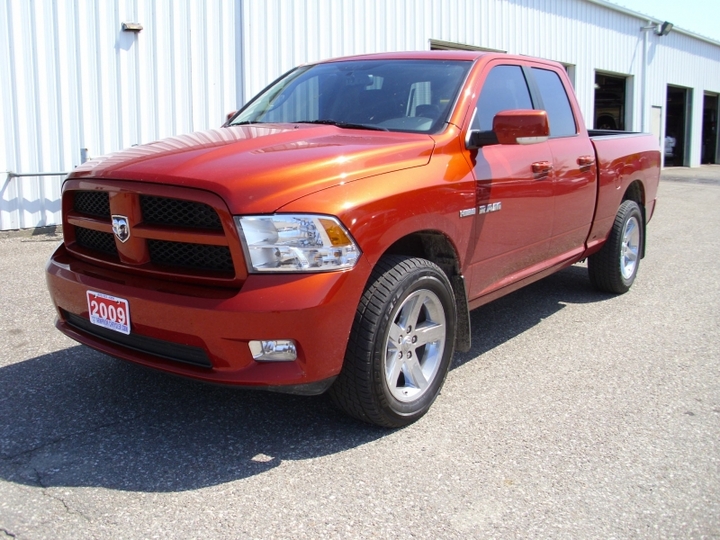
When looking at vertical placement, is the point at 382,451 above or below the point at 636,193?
below

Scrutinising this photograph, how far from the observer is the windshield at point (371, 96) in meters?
3.85

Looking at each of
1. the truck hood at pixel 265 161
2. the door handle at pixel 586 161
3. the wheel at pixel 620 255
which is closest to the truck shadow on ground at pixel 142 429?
the truck hood at pixel 265 161

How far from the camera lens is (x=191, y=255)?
2965 mm

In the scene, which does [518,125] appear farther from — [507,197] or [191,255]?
[191,255]

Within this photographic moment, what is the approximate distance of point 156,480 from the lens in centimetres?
281

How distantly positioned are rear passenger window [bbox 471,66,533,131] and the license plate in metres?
2.06

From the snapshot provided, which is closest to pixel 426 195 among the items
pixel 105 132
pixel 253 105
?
pixel 253 105

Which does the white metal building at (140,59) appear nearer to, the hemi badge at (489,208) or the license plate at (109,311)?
the license plate at (109,311)

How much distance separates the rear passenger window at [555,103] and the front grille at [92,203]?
293 centimetres

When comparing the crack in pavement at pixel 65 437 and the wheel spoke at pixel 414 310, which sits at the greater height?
the wheel spoke at pixel 414 310

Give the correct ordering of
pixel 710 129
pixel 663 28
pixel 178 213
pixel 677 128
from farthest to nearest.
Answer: pixel 710 129
pixel 677 128
pixel 663 28
pixel 178 213

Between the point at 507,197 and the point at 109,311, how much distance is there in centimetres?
222

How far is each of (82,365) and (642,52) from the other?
21729mm

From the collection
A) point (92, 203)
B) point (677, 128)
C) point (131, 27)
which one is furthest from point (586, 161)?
point (677, 128)
